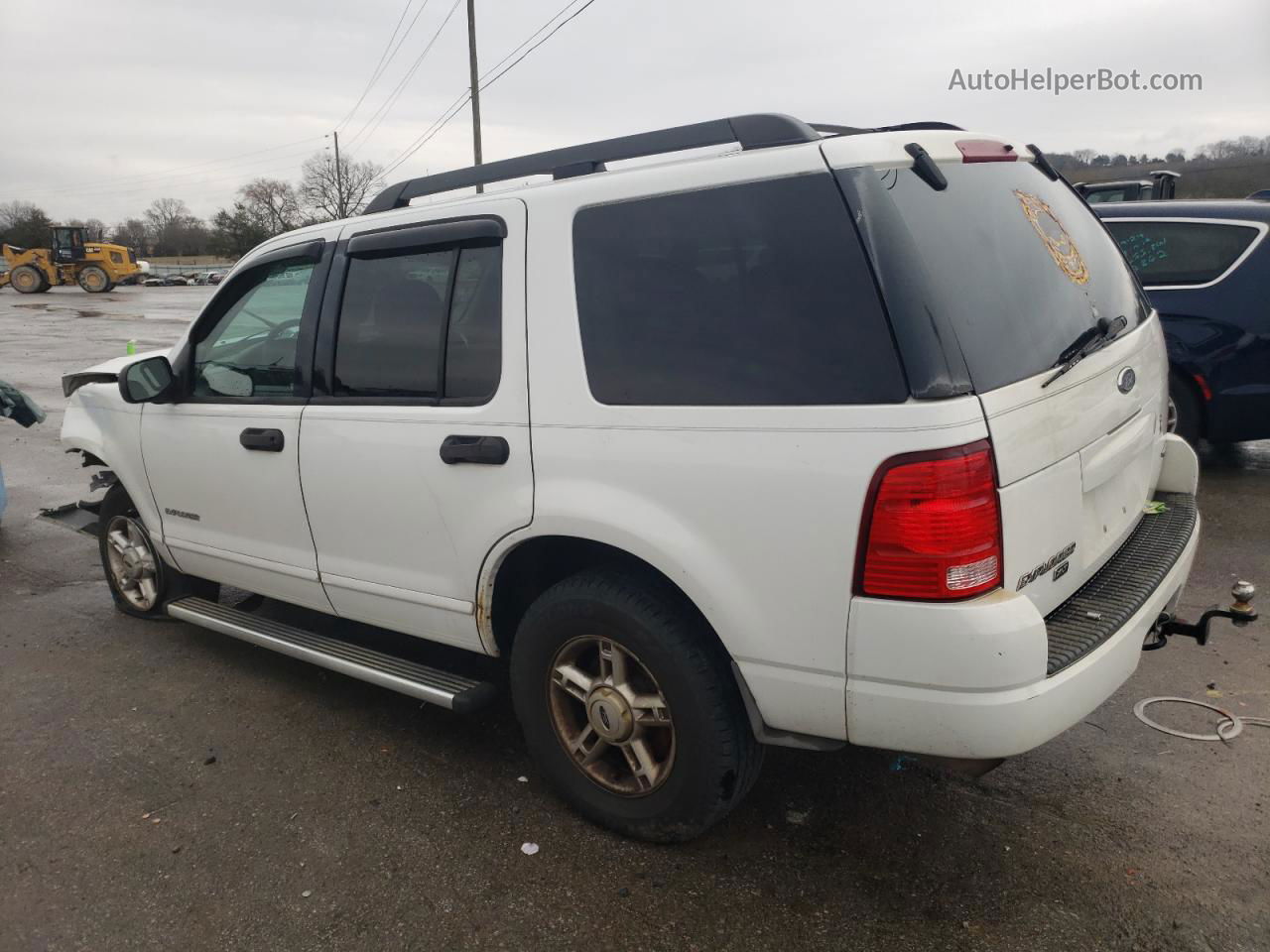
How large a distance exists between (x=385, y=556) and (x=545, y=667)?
0.79 metres

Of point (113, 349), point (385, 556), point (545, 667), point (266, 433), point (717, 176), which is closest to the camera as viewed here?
point (717, 176)

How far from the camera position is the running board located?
10.4ft

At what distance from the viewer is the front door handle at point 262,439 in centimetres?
358

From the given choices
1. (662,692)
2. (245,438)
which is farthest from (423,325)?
(662,692)

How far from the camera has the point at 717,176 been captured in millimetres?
2492

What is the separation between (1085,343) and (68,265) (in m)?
51.8

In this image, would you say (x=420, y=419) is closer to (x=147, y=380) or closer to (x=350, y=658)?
(x=350, y=658)

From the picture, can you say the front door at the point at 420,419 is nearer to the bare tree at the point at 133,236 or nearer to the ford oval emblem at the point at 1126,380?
the ford oval emblem at the point at 1126,380

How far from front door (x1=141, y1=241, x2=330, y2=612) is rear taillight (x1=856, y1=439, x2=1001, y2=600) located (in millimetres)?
2288

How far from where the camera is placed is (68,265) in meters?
45.0

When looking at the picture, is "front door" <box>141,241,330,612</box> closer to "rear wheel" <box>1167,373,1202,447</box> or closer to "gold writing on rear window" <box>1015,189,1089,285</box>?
"gold writing on rear window" <box>1015,189,1089,285</box>

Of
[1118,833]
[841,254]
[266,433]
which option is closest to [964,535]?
[841,254]

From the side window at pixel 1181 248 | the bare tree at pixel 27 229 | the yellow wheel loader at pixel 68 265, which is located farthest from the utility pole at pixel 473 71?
the bare tree at pixel 27 229

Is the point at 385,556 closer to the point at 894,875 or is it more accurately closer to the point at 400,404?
the point at 400,404
